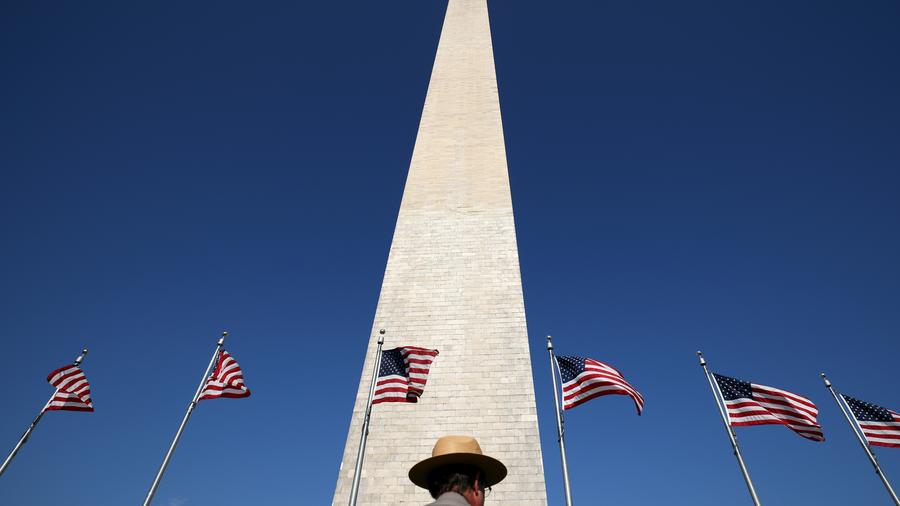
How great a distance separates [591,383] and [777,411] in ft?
8.79

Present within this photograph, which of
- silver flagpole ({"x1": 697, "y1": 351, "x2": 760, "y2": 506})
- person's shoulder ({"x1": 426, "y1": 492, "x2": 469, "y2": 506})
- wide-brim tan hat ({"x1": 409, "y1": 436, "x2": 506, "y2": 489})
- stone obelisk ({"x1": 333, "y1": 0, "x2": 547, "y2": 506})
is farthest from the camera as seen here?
stone obelisk ({"x1": 333, "y1": 0, "x2": 547, "y2": 506})

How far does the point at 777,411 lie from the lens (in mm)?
7145

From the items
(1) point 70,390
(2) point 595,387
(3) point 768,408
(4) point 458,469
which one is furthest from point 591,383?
(1) point 70,390

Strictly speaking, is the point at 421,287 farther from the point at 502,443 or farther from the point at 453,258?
the point at 502,443

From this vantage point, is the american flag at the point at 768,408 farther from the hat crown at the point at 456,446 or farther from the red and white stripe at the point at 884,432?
the hat crown at the point at 456,446

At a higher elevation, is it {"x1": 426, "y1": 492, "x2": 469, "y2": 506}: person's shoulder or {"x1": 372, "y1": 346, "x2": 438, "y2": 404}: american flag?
{"x1": 372, "y1": 346, "x2": 438, "y2": 404}: american flag

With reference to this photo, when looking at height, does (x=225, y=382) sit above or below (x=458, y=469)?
above

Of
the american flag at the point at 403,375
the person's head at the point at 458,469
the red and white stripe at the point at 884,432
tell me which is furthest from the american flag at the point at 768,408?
the person's head at the point at 458,469

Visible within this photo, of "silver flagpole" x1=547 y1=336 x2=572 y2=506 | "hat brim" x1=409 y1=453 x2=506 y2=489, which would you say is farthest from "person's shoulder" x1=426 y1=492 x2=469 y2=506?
"silver flagpole" x1=547 y1=336 x2=572 y2=506

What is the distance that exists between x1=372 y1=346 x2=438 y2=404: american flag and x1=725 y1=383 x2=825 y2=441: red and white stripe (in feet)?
15.0

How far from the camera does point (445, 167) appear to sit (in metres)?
15.0

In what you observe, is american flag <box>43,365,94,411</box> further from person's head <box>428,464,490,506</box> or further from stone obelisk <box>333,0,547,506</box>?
person's head <box>428,464,490,506</box>

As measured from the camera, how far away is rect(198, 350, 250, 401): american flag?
7988 mm

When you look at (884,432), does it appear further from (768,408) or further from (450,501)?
(450,501)
